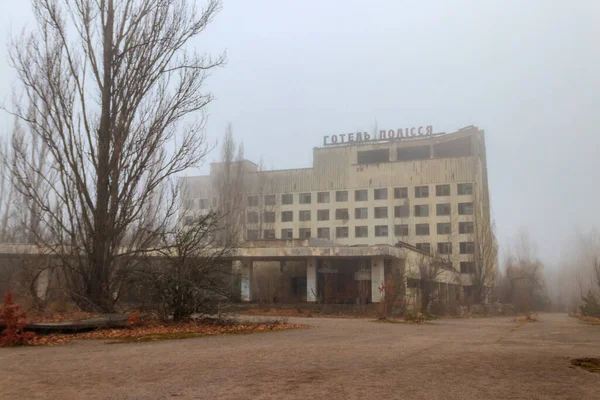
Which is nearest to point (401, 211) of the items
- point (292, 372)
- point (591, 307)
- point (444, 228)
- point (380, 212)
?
point (380, 212)

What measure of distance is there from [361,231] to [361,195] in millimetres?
4908

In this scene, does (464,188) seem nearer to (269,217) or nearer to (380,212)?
(380,212)

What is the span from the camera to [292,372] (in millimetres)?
7242

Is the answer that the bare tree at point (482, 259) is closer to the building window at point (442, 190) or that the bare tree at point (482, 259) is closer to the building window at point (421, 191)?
the building window at point (442, 190)

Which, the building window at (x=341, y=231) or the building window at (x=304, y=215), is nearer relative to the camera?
Answer: the building window at (x=341, y=231)

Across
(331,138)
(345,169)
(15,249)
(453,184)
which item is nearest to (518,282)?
(453,184)

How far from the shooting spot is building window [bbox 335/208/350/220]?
2913 inches

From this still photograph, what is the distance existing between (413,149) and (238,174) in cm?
2834

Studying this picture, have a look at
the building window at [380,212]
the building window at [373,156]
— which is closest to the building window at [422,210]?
the building window at [380,212]

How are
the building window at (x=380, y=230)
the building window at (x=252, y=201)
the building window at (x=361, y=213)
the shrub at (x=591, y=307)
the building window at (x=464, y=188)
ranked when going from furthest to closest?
the building window at (x=361, y=213), the building window at (x=380, y=230), the building window at (x=252, y=201), the building window at (x=464, y=188), the shrub at (x=591, y=307)

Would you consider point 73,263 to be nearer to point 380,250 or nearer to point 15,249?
point 15,249

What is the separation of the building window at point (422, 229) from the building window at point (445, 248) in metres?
2.56

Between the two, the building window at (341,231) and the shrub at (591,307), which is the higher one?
the building window at (341,231)

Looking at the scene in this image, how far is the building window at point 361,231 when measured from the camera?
7319 centimetres
